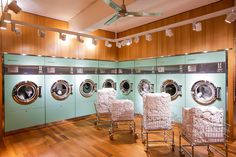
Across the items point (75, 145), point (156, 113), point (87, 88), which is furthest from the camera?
point (87, 88)

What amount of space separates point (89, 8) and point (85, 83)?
91.5 inches

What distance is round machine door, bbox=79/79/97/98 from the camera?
5.22 metres

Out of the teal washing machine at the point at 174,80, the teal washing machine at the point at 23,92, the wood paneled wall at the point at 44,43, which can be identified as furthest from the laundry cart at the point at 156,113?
the wood paneled wall at the point at 44,43

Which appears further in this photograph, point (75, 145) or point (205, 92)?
point (205, 92)

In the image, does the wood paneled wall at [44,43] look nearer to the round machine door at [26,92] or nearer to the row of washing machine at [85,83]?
the row of washing machine at [85,83]

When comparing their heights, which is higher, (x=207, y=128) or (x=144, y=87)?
(x=144, y=87)

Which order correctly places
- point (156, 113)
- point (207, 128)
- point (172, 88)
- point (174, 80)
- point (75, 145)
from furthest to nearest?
point (172, 88) < point (174, 80) < point (75, 145) < point (156, 113) < point (207, 128)

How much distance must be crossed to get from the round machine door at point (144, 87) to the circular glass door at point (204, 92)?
1.36 m

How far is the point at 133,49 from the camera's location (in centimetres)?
566

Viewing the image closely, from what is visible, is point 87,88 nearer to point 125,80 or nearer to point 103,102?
point 103,102

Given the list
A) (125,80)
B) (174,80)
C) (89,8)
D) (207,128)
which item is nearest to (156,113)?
(207,128)

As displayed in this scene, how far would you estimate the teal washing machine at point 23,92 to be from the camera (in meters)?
3.84

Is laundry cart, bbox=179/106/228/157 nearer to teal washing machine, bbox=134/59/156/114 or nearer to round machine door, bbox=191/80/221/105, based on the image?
round machine door, bbox=191/80/221/105

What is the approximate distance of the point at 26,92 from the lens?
4164 mm
